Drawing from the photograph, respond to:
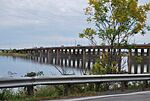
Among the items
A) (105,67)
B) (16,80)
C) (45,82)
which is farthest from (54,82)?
(105,67)

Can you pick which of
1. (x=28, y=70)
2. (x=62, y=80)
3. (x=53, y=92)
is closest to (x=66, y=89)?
(x=53, y=92)

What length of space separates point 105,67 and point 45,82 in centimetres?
717

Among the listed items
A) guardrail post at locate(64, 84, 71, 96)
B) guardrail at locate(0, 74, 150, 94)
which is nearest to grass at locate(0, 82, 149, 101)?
guardrail post at locate(64, 84, 71, 96)

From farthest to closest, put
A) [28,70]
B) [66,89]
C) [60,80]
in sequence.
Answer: [28,70] < [66,89] < [60,80]

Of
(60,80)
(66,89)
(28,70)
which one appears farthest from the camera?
(28,70)

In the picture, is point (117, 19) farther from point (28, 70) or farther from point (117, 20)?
point (28, 70)

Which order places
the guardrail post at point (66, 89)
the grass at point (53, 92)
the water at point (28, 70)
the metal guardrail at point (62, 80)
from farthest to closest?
the water at point (28, 70)
the guardrail post at point (66, 89)
the grass at point (53, 92)
the metal guardrail at point (62, 80)

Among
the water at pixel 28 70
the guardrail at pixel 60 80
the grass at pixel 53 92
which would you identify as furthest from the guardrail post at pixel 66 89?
the water at pixel 28 70

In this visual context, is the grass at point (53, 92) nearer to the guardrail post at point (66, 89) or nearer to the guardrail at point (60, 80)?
the guardrail post at point (66, 89)

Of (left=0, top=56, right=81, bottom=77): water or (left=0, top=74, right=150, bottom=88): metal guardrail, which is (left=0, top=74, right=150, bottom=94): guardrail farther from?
(left=0, top=56, right=81, bottom=77): water

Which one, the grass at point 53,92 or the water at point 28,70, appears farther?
the water at point 28,70

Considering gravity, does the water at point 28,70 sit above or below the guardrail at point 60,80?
below

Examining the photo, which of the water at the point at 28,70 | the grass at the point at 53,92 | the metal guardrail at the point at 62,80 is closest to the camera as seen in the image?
the metal guardrail at the point at 62,80

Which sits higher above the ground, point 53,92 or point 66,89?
point 66,89
